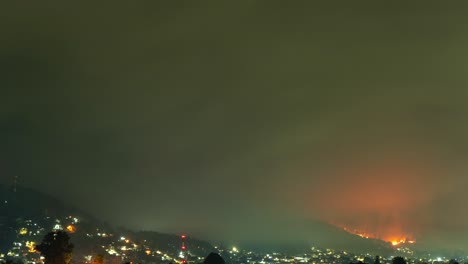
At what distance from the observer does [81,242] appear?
445ft

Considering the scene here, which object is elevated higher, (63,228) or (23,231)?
(63,228)

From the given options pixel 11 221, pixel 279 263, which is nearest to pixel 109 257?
pixel 11 221

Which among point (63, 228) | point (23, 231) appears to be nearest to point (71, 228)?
point (63, 228)

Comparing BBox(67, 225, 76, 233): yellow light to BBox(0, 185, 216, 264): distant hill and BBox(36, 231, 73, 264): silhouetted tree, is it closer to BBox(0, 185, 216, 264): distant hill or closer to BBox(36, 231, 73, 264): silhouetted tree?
BBox(0, 185, 216, 264): distant hill

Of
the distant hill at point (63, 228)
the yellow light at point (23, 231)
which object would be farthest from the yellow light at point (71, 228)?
the yellow light at point (23, 231)

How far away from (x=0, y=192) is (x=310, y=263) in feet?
387

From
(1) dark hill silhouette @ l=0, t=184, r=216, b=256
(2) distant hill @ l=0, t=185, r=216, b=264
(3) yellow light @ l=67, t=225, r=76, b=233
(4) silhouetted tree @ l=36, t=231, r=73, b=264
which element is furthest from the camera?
(3) yellow light @ l=67, t=225, r=76, b=233

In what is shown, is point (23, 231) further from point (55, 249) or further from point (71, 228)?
point (55, 249)

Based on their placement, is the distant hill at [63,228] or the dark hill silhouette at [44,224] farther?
the dark hill silhouette at [44,224]

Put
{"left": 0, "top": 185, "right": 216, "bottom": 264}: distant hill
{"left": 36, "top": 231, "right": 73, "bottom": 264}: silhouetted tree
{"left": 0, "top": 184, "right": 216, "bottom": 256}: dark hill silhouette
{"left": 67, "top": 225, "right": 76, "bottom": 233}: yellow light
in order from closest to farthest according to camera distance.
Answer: {"left": 36, "top": 231, "right": 73, "bottom": 264}: silhouetted tree
{"left": 0, "top": 185, "right": 216, "bottom": 264}: distant hill
{"left": 0, "top": 184, "right": 216, "bottom": 256}: dark hill silhouette
{"left": 67, "top": 225, "right": 76, "bottom": 233}: yellow light

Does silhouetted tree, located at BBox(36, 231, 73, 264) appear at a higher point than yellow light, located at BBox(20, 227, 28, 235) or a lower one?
lower

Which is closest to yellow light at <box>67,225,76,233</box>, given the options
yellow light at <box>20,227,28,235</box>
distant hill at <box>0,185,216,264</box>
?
distant hill at <box>0,185,216,264</box>

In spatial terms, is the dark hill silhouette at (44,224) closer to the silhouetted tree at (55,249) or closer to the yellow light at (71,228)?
the yellow light at (71,228)

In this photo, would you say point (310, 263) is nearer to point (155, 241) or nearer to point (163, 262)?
point (163, 262)
